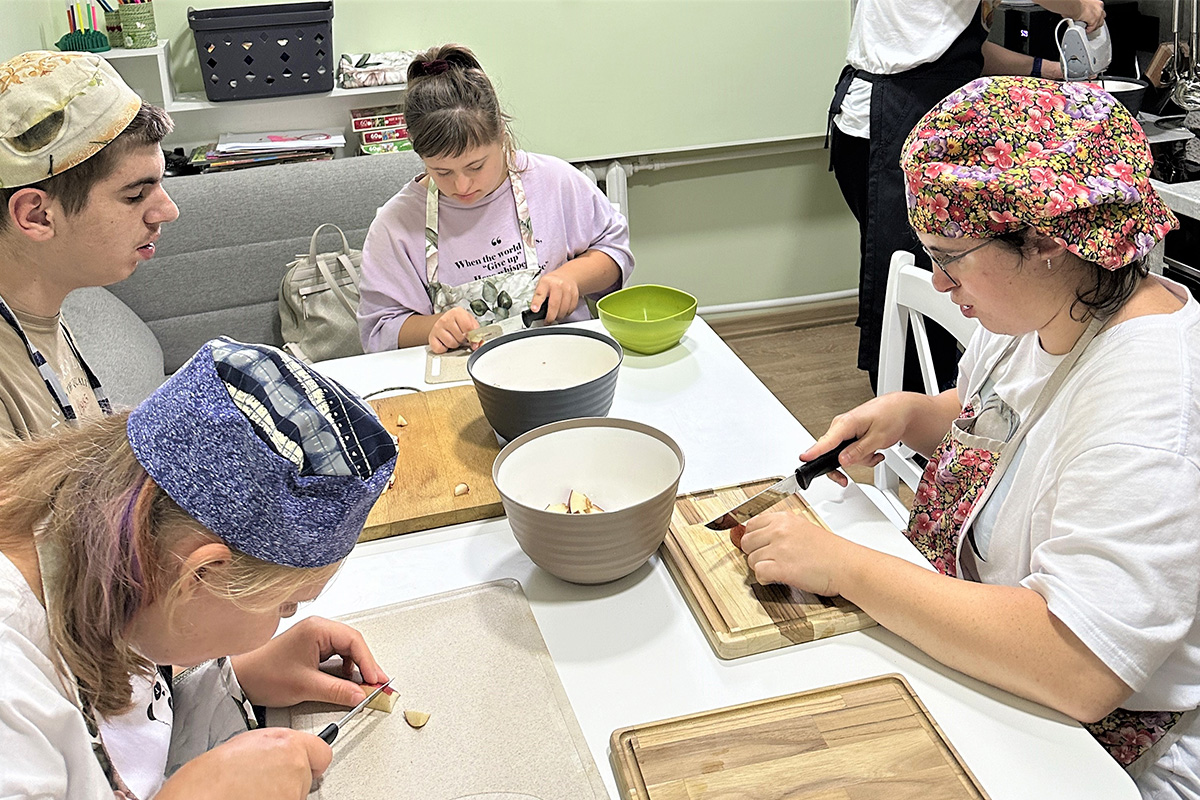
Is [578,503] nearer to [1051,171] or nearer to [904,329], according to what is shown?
[1051,171]

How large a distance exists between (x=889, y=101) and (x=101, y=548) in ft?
8.76

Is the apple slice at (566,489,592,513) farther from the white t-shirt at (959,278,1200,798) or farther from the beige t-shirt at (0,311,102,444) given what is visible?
the beige t-shirt at (0,311,102,444)

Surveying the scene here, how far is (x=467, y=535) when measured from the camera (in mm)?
1221

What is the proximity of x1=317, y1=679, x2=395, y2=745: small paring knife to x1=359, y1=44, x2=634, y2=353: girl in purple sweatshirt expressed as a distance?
3.24 feet

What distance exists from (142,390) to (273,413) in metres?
1.92

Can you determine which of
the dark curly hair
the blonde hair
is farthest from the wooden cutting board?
the dark curly hair

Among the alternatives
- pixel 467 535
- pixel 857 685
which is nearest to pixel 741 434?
pixel 467 535

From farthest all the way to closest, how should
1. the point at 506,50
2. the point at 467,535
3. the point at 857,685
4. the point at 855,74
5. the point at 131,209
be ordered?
the point at 506,50 < the point at 855,74 < the point at 131,209 < the point at 467,535 < the point at 857,685

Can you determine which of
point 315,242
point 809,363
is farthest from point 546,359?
point 809,363

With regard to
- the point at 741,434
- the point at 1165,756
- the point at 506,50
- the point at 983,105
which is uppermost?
the point at 983,105

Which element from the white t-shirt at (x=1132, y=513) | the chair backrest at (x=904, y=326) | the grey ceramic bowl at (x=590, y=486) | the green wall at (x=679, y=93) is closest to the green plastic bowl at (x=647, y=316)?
the chair backrest at (x=904, y=326)

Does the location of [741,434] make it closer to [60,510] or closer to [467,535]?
[467,535]

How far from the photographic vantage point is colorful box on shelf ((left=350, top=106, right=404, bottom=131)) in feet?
10.1

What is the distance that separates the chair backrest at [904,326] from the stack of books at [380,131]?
184 centimetres
